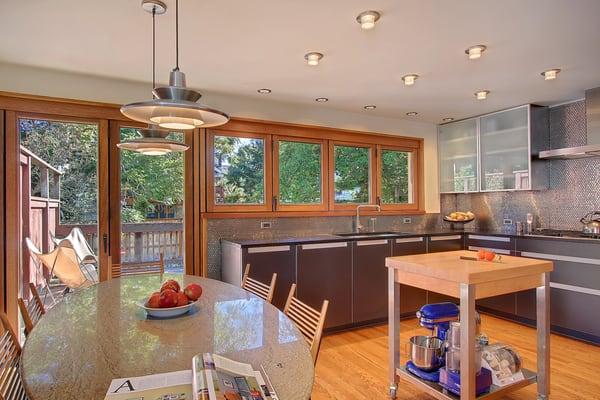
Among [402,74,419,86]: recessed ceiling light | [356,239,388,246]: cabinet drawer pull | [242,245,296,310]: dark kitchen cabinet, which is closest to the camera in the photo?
[402,74,419,86]: recessed ceiling light

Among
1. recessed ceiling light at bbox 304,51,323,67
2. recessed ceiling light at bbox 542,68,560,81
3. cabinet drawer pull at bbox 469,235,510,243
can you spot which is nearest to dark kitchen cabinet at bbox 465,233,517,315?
cabinet drawer pull at bbox 469,235,510,243

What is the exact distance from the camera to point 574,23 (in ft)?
7.66

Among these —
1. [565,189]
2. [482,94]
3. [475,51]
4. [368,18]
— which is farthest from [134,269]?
[565,189]

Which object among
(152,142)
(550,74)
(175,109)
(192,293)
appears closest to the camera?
(175,109)

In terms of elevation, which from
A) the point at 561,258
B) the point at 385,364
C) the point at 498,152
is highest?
the point at 498,152

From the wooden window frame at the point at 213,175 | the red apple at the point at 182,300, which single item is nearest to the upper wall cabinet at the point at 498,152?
the wooden window frame at the point at 213,175

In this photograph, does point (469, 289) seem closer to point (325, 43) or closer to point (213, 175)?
point (325, 43)

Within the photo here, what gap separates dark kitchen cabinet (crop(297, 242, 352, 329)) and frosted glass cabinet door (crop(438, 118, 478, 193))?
2.14 meters

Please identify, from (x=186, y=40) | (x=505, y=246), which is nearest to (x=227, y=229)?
(x=186, y=40)

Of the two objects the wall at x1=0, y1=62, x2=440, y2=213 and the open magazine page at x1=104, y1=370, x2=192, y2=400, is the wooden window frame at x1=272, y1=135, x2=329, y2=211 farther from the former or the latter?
the open magazine page at x1=104, y1=370, x2=192, y2=400

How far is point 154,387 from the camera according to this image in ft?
3.31

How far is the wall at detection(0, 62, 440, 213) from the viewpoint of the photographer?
309 cm

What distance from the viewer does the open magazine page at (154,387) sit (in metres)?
0.96

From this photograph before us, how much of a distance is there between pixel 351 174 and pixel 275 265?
5.85 feet
